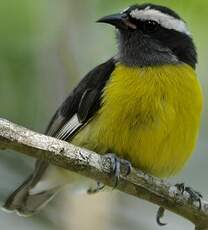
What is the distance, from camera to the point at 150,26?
6.09 metres

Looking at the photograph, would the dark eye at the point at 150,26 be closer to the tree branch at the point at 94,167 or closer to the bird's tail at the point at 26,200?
the tree branch at the point at 94,167

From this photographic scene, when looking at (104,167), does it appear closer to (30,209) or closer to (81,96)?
(81,96)

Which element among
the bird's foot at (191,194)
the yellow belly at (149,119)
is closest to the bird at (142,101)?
the yellow belly at (149,119)

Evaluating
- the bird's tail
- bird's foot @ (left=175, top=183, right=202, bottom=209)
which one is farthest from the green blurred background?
bird's foot @ (left=175, top=183, right=202, bottom=209)

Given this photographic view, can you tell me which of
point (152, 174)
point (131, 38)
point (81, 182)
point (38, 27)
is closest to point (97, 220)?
point (81, 182)

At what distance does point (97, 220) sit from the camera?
246 inches

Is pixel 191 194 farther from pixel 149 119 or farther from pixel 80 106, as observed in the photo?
pixel 80 106

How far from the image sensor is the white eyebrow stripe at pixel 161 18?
5.96 metres

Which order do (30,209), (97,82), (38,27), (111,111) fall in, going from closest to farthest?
(111,111) → (97,82) → (30,209) → (38,27)

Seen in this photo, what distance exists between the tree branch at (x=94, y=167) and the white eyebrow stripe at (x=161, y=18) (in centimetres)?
140

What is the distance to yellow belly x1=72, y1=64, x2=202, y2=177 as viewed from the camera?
221 inches

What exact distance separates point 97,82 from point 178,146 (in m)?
0.92

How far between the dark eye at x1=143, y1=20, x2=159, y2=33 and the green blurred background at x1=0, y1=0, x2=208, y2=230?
0.63 meters

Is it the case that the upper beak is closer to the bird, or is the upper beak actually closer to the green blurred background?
the bird
